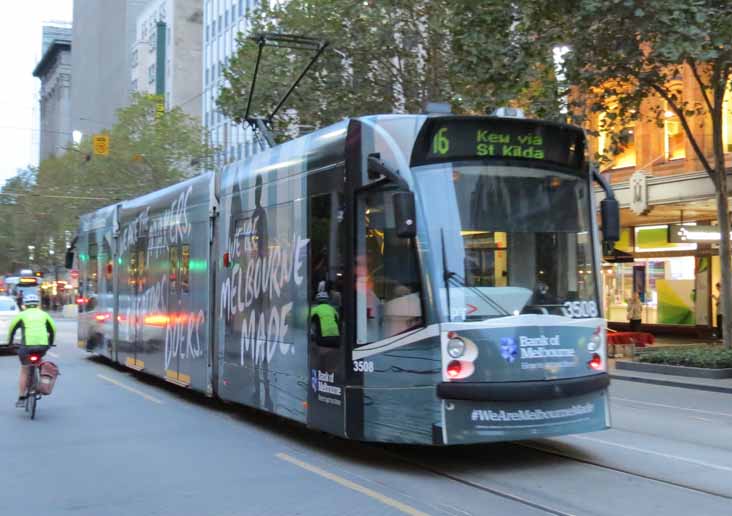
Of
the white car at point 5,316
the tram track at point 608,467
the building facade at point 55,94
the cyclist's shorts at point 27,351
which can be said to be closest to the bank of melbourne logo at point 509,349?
the tram track at point 608,467

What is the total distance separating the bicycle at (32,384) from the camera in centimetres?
1230

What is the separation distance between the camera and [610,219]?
28.8ft

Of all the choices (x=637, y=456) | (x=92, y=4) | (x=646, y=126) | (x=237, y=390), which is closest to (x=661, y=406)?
(x=637, y=456)

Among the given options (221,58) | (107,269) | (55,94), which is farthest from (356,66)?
(55,94)

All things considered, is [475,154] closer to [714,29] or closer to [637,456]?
[637,456]

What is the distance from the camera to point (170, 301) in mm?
14531

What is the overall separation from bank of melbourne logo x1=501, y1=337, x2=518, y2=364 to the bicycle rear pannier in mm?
7387

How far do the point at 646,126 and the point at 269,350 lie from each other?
70.8 feet

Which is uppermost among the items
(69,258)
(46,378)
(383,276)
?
(69,258)

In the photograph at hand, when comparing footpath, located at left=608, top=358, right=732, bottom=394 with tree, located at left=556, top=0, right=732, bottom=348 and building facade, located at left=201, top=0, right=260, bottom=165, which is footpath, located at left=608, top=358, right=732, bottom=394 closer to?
tree, located at left=556, top=0, right=732, bottom=348

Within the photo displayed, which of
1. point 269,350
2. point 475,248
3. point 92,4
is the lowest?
point 269,350

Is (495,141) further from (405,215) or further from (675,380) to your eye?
(675,380)

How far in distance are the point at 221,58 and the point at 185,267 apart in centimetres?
6420

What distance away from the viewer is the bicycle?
12301 mm
